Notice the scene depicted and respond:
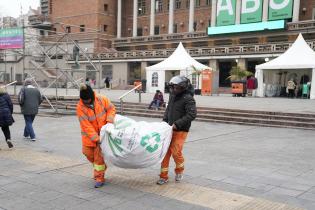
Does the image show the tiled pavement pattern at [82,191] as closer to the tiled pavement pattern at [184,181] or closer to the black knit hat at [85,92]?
the tiled pavement pattern at [184,181]

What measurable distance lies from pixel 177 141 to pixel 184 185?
0.65 metres

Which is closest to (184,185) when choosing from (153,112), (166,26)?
(153,112)

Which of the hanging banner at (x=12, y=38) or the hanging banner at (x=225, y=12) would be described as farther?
the hanging banner at (x=225, y=12)

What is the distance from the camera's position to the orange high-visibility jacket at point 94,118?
5133 mm

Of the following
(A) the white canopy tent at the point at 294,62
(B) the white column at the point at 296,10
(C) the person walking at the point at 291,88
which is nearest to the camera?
(A) the white canopy tent at the point at 294,62

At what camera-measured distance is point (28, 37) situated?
1880cm

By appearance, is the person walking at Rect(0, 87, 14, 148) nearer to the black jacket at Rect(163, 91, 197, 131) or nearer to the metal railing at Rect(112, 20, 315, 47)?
the black jacket at Rect(163, 91, 197, 131)

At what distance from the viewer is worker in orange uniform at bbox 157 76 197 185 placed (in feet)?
17.2

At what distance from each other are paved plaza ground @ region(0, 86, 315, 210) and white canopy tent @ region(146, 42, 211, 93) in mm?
16269

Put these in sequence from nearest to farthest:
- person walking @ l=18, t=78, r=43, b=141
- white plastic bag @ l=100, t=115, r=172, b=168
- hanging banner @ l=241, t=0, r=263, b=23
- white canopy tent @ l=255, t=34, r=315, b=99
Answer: white plastic bag @ l=100, t=115, r=172, b=168 < person walking @ l=18, t=78, r=43, b=141 < white canopy tent @ l=255, t=34, r=315, b=99 < hanging banner @ l=241, t=0, r=263, b=23

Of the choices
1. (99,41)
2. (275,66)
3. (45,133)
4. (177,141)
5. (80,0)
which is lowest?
(45,133)

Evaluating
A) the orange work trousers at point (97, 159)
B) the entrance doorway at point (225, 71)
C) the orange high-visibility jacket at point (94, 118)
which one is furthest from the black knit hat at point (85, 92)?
the entrance doorway at point (225, 71)

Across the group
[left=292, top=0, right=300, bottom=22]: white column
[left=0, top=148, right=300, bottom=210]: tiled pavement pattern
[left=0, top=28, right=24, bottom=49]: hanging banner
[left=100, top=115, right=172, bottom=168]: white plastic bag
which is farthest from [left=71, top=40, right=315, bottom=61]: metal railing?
[left=100, top=115, right=172, bottom=168]: white plastic bag

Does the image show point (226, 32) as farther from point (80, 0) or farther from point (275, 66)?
point (80, 0)
